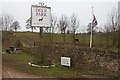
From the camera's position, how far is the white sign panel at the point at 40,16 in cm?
1433

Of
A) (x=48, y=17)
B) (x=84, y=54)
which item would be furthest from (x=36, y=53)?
(x=84, y=54)

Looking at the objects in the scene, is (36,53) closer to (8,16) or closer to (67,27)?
(67,27)

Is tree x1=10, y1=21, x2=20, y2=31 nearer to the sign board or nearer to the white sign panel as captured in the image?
the white sign panel

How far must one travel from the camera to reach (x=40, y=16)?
575 inches

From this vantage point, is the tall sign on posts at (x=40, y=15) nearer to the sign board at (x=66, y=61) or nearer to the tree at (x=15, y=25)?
the sign board at (x=66, y=61)

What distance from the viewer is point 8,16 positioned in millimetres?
52938

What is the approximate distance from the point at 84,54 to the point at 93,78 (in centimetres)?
289

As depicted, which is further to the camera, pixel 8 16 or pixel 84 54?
pixel 8 16

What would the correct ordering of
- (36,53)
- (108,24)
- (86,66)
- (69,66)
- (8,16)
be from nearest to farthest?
(86,66), (69,66), (36,53), (108,24), (8,16)

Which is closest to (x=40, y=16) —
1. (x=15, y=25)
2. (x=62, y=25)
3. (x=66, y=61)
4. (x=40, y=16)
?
(x=40, y=16)

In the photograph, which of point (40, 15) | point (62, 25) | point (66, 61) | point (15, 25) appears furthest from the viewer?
point (15, 25)

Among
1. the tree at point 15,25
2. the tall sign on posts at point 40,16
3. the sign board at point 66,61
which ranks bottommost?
the sign board at point 66,61

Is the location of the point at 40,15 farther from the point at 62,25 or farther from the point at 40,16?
the point at 62,25

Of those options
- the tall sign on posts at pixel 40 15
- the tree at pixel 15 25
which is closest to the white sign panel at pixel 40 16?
the tall sign on posts at pixel 40 15
